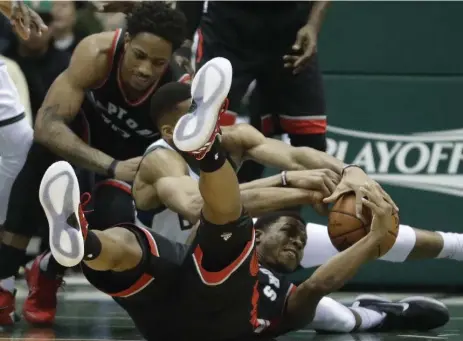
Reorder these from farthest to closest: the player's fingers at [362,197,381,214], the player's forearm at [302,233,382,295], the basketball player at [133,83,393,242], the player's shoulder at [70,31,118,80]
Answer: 1. the player's shoulder at [70,31,118,80]
2. the basketball player at [133,83,393,242]
3. the player's forearm at [302,233,382,295]
4. the player's fingers at [362,197,381,214]

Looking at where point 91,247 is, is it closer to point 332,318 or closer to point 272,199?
point 272,199

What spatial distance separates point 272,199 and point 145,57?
1184 mm

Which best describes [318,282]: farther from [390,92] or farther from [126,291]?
[390,92]

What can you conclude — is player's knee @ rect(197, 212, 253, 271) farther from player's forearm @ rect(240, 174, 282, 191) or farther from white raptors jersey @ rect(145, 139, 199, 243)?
white raptors jersey @ rect(145, 139, 199, 243)

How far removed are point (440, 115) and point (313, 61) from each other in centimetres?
118

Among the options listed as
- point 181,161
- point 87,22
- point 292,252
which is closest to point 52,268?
point 181,161

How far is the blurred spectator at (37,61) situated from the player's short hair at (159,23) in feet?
4.32

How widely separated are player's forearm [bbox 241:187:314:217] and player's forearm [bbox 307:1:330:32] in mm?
1419

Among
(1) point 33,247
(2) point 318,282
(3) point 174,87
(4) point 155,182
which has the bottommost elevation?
(1) point 33,247

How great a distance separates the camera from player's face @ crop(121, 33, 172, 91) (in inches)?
226

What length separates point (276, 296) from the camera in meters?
5.09

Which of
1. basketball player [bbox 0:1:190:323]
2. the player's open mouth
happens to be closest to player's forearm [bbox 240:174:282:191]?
the player's open mouth

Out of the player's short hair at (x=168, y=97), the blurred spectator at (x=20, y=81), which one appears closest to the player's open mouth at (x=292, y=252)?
the player's short hair at (x=168, y=97)

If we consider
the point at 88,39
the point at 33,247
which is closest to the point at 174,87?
the point at 88,39
